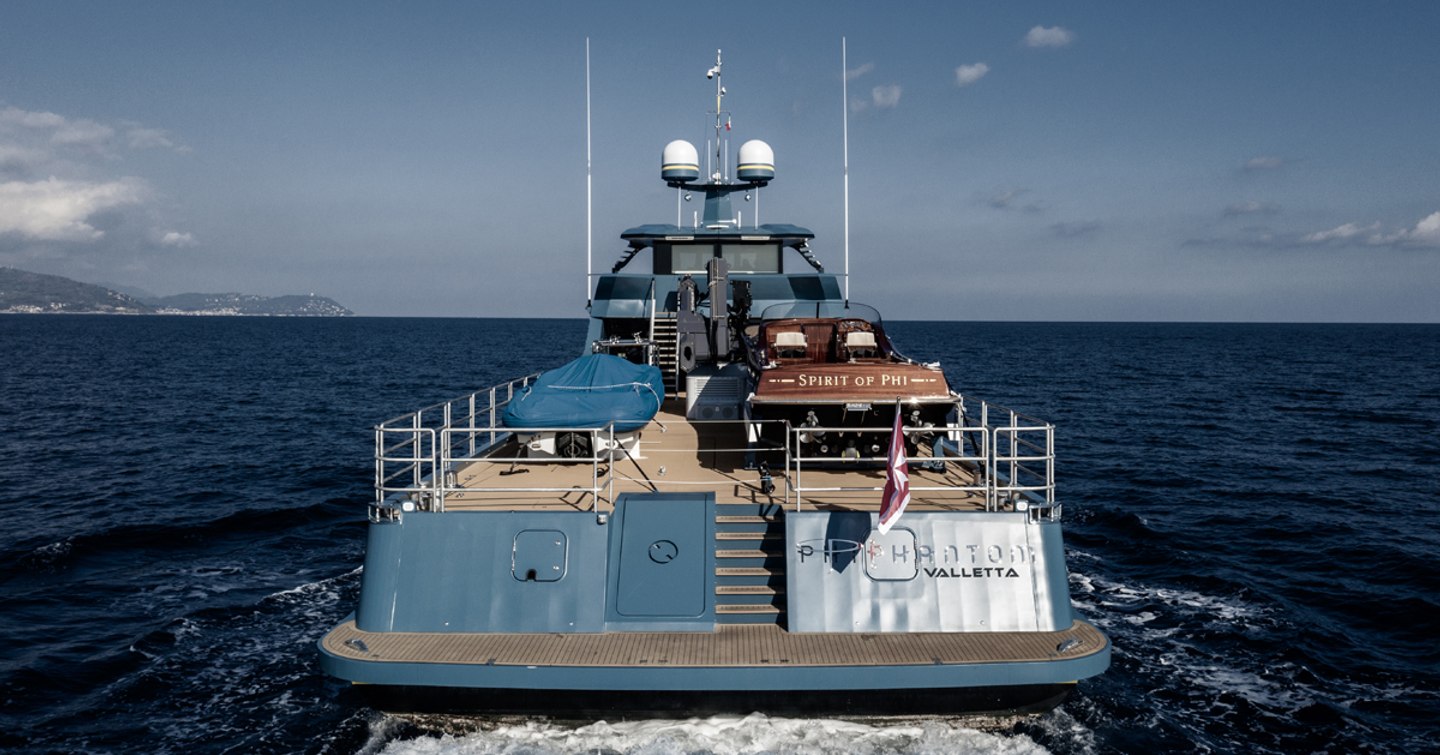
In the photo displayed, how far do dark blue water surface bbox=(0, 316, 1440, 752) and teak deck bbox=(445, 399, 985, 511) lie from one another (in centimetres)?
266

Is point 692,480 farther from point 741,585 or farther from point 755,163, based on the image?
point 755,163

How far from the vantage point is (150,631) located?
45.8 feet

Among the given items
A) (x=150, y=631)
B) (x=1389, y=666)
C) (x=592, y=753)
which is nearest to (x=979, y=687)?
(x=592, y=753)

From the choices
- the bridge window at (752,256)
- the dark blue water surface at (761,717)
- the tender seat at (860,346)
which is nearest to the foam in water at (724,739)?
the dark blue water surface at (761,717)

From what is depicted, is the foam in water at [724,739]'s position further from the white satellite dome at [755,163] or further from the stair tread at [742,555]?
the white satellite dome at [755,163]

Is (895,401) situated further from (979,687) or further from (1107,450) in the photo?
(1107,450)

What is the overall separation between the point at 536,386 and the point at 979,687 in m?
7.15

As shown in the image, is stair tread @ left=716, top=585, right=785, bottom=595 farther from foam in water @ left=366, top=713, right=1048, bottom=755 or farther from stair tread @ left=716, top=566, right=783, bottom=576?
foam in water @ left=366, top=713, right=1048, bottom=755

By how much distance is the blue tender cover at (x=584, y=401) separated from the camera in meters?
11.9

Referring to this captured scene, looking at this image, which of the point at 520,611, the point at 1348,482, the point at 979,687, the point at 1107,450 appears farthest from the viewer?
the point at 1107,450

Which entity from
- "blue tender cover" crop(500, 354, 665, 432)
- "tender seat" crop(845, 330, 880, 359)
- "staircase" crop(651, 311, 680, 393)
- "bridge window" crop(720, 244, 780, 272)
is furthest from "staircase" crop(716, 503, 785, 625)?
"bridge window" crop(720, 244, 780, 272)

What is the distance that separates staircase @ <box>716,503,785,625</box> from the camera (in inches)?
376

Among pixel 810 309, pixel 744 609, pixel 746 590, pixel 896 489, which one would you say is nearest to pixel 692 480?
pixel 746 590

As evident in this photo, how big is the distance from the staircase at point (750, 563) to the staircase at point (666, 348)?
9699mm
